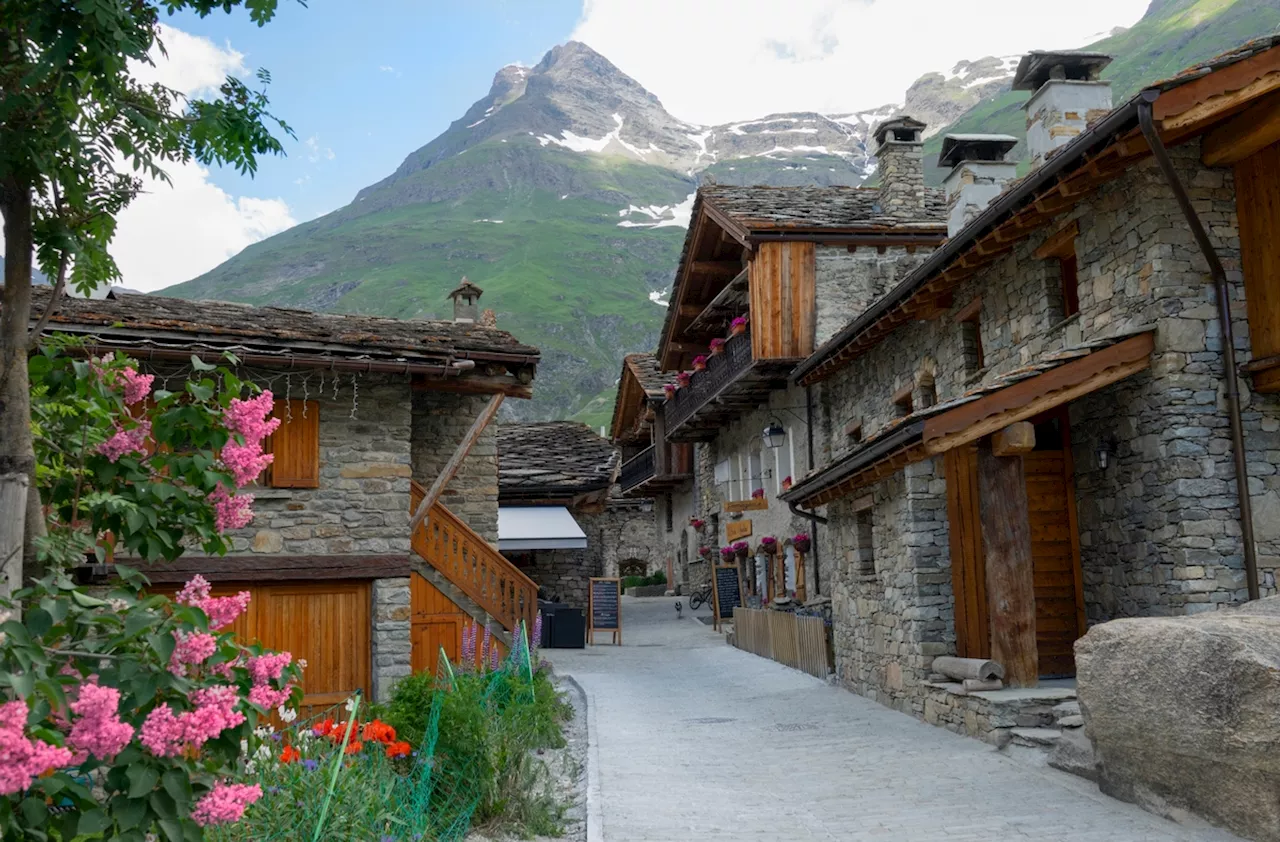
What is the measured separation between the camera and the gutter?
865 centimetres

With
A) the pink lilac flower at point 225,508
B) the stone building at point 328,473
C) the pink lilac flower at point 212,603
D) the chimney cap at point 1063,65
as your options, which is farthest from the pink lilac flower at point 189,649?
the chimney cap at point 1063,65

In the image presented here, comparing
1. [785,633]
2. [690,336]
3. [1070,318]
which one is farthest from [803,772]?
[690,336]

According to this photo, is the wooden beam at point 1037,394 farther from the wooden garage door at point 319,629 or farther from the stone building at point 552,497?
the stone building at point 552,497

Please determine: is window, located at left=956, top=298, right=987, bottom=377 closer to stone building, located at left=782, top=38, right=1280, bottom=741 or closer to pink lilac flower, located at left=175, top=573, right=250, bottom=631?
stone building, located at left=782, top=38, right=1280, bottom=741

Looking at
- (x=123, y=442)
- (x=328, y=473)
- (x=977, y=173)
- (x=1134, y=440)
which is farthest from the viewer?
(x=977, y=173)

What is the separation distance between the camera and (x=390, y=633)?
12125 millimetres

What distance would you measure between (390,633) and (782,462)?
10.4 meters

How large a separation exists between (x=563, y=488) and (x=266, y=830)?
1730 centimetres

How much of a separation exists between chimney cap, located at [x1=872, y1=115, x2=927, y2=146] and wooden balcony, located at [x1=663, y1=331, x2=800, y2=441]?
500 centimetres

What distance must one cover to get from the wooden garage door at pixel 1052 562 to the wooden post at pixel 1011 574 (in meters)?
1.52

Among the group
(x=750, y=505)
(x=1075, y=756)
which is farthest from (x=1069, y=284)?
(x=750, y=505)

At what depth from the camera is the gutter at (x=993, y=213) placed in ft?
28.4

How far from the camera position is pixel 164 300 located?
12.8 metres

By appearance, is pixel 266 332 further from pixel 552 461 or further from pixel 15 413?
pixel 552 461
